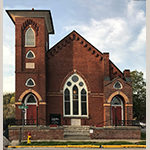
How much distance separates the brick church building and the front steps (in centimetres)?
74

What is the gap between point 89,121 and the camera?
70.0 feet

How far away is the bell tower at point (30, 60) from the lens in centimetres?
2017

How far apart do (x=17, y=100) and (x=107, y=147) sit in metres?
9.37

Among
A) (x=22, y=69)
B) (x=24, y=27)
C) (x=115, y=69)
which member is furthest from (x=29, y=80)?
(x=115, y=69)

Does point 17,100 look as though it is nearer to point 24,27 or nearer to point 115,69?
point 24,27

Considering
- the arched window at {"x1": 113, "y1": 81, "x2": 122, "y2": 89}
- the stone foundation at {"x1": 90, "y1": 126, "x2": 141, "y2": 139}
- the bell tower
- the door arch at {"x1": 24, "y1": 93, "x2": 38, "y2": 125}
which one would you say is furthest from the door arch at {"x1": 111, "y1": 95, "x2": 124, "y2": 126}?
the door arch at {"x1": 24, "y1": 93, "x2": 38, "y2": 125}

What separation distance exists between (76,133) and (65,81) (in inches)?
→ 204

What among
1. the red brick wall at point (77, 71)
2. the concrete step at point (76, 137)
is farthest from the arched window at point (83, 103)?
the concrete step at point (76, 137)

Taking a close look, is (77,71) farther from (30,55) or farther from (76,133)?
(76,133)

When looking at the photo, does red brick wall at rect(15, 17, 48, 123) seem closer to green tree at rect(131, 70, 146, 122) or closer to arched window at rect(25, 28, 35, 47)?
arched window at rect(25, 28, 35, 47)

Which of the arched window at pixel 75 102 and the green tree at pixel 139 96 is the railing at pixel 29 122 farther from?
the green tree at pixel 139 96

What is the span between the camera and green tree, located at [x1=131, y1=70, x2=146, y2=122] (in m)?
26.5

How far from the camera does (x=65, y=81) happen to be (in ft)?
71.4

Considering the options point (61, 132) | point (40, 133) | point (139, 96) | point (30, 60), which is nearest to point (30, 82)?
point (30, 60)
